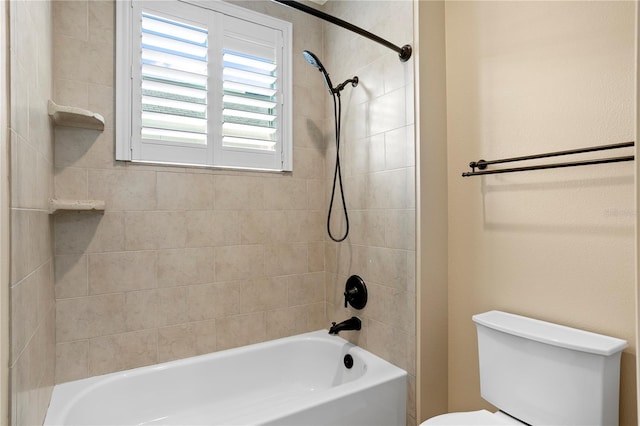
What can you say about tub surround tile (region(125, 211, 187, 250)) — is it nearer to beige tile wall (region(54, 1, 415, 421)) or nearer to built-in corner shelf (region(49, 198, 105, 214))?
beige tile wall (region(54, 1, 415, 421))

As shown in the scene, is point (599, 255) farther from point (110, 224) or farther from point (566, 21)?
point (110, 224)

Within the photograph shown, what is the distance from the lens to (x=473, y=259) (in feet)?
5.24

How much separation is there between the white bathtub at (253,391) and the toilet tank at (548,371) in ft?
1.59

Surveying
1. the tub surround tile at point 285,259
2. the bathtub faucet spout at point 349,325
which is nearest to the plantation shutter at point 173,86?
the tub surround tile at point 285,259

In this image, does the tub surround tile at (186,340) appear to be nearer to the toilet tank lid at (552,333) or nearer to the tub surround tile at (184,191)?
the tub surround tile at (184,191)

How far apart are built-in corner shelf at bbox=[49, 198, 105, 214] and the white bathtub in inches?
32.3

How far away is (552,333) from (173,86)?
2.04m

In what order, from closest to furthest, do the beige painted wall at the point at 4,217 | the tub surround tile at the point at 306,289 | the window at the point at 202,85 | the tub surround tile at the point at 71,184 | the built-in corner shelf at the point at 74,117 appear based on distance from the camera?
the beige painted wall at the point at 4,217
the built-in corner shelf at the point at 74,117
the tub surround tile at the point at 71,184
the window at the point at 202,85
the tub surround tile at the point at 306,289

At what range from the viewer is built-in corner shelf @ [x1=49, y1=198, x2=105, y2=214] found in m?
1.46

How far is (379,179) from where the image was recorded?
186 centimetres

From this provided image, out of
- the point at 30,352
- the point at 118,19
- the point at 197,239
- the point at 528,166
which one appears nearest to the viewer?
the point at 30,352

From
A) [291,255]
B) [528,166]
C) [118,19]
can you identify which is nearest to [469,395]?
[528,166]

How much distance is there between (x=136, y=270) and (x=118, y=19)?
1271 mm

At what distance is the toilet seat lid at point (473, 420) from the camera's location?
1.21 meters
